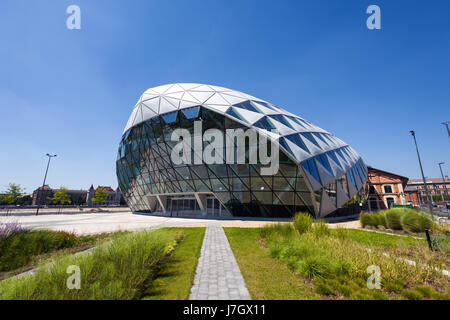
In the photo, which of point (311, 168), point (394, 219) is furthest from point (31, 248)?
point (394, 219)

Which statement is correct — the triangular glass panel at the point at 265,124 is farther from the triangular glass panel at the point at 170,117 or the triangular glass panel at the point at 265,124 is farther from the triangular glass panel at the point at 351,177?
the triangular glass panel at the point at 351,177

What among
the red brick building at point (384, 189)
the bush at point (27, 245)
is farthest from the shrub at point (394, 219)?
the red brick building at point (384, 189)

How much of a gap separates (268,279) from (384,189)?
192 ft

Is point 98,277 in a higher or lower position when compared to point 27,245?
higher

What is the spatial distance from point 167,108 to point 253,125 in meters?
12.0

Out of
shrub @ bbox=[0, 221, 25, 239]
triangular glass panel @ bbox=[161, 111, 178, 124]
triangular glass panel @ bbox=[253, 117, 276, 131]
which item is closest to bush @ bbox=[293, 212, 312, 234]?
triangular glass panel @ bbox=[253, 117, 276, 131]

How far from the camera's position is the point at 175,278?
16.7 ft

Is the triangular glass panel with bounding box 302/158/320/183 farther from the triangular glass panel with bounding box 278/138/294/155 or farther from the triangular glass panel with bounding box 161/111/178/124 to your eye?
the triangular glass panel with bounding box 161/111/178/124

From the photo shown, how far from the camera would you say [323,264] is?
536 cm

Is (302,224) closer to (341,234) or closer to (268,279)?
(341,234)

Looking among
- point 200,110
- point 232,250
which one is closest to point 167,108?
point 200,110

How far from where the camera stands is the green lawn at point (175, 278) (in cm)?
414

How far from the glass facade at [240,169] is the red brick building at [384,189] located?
29111 millimetres
